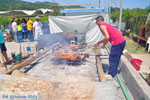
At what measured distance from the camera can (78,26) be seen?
31.2ft

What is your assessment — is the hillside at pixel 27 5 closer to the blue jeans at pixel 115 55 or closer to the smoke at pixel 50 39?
Answer: the smoke at pixel 50 39

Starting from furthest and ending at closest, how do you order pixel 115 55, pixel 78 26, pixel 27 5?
1. pixel 27 5
2. pixel 78 26
3. pixel 115 55

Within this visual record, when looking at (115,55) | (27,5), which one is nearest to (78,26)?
(115,55)

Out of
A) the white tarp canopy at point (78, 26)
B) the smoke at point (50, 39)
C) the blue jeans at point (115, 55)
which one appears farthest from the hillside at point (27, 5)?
the blue jeans at point (115, 55)

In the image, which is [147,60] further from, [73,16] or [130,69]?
[73,16]

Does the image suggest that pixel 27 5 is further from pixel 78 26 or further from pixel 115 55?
pixel 115 55

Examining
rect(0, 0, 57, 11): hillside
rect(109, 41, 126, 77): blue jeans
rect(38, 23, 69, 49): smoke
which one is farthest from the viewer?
rect(0, 0, 57, 11): hillside

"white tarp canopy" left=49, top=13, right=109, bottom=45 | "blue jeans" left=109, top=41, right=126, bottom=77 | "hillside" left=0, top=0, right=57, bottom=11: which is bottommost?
"blue jeans" left=109, top=41, right=126, bottom=77

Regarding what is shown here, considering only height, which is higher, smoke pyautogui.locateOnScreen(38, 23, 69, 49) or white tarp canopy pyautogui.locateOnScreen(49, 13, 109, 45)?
white tarp canopy pyautogui.locateOnScreen(49, 13, 109, 45)

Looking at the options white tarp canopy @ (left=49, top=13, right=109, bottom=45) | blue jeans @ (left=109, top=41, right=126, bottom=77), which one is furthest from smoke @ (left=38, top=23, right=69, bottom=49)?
blue jeans @ (left=109, top=41, right=126, bottom=77)

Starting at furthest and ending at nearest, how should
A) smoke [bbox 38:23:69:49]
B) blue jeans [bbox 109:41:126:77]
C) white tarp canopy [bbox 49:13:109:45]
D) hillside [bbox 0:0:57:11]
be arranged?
hillside [bbox 0:0:57:11] < white tarp canopy [bbox 49:13:109:45] < smoke [bbox 38:23:69:49] < blue jeans [bbox 109:41:126:77]

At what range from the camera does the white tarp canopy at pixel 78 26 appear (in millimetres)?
9305

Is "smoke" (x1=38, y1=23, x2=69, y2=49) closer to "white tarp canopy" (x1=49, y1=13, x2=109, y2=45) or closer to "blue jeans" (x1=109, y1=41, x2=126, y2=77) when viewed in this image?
"white tarp canopy" (x1=49, y1=13, x2=109, y2=45)

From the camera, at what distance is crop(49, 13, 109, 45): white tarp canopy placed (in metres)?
9.30
